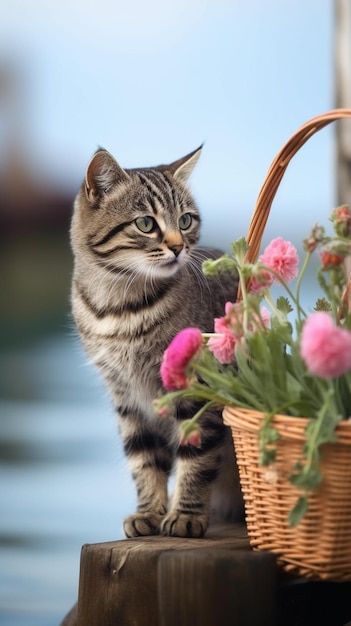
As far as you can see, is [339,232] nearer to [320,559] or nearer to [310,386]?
[310,386]

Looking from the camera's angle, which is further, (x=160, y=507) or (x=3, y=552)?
(x=3, y=552)

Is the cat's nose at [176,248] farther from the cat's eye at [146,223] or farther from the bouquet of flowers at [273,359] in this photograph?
the bouquet of flowers at [273,359]

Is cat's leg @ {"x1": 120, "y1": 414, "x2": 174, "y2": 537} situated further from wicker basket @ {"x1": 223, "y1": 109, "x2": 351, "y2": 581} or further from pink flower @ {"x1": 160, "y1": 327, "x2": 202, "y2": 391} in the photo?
pink flower @ {"x1": 160, "y1": 327, "x2": 202, "y2": 391}

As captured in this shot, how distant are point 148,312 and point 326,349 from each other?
0.66 m

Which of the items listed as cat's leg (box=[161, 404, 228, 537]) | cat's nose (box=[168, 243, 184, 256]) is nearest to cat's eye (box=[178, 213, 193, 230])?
cat's nose (box=[168, 243, 184, 256])

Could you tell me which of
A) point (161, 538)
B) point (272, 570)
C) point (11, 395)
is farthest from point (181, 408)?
point (11, 395)

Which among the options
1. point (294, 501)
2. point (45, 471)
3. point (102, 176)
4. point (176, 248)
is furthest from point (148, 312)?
point (45, 471)

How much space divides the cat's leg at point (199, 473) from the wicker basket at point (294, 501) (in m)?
0.28

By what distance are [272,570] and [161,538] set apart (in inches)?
14.0

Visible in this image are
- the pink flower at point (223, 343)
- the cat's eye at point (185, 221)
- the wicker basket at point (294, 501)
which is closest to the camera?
the wicker basket at point (294, 501)

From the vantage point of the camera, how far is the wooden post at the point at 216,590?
1238 mm

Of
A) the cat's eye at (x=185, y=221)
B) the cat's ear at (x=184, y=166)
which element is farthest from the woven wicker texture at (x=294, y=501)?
the cat's ear at (x=184, y=166)

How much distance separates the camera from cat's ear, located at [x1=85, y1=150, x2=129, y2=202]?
1695 millimetres

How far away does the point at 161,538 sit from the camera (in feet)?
5.22
